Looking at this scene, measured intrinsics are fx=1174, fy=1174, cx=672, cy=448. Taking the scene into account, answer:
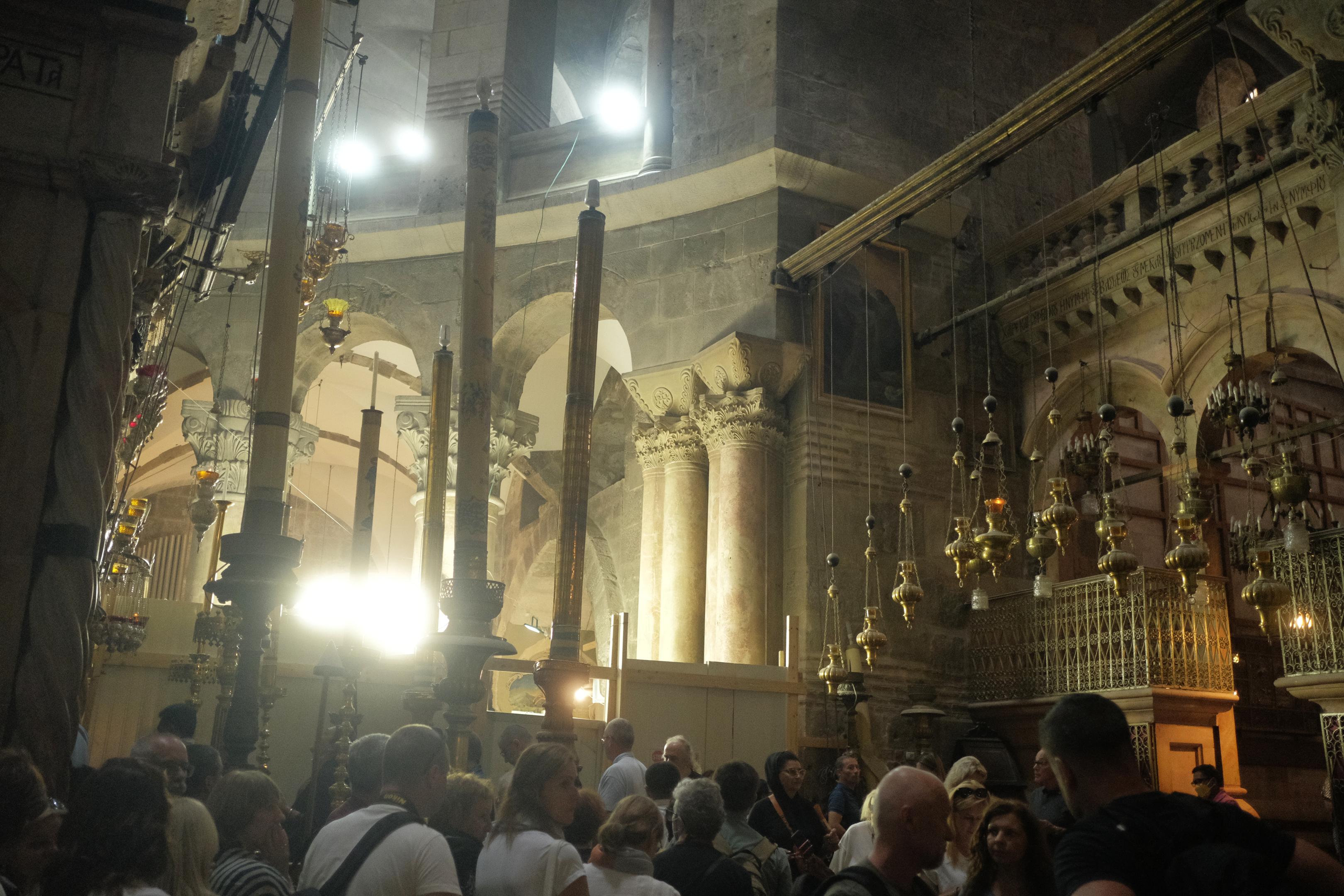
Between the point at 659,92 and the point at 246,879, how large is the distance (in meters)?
11.6

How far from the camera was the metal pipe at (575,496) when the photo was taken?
464 centimetres

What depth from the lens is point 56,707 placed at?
11.8ft

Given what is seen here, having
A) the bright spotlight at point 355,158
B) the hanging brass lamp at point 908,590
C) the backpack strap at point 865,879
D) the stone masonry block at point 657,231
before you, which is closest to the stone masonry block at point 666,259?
the stone masonry block at point 657,231

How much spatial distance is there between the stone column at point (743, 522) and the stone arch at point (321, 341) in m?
4.27

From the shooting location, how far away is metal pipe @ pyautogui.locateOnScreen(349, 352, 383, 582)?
18.5 feet

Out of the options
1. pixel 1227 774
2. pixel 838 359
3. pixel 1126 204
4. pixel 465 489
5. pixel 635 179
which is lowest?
pixel 1227 774

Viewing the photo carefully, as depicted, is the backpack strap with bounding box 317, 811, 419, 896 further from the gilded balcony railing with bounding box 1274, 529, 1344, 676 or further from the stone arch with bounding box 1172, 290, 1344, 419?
the gilded balcony railing with bounding box 1274, 529, 1344, 676

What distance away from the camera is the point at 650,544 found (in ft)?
42.3

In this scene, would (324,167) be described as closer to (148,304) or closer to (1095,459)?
(148,304)

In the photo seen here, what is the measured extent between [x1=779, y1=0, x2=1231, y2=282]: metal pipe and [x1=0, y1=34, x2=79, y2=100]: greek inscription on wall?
6735 millimetres

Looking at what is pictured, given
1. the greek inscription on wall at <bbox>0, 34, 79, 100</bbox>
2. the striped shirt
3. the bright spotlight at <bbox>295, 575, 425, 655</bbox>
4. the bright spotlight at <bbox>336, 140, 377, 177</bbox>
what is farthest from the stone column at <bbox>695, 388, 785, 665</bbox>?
the striped shirt

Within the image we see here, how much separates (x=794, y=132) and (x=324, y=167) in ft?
18.6

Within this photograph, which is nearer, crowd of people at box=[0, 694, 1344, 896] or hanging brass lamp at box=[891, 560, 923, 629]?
crowd of people at box=[0, 694, 1344, 896]

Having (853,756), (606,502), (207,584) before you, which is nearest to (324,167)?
(606,502)
